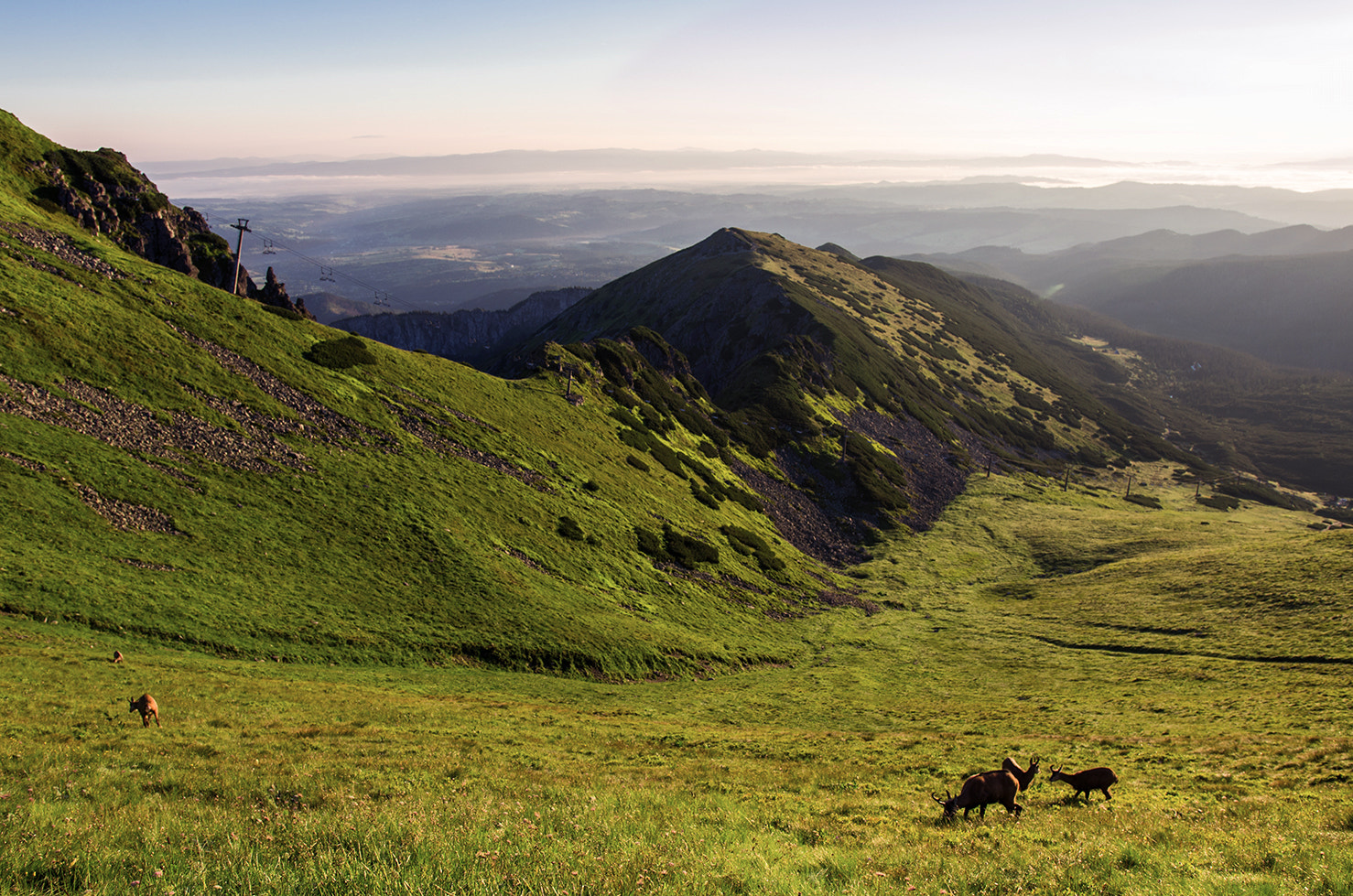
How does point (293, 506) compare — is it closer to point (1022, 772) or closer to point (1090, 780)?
point (1022, 772)

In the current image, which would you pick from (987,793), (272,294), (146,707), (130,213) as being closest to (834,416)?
(272,294)

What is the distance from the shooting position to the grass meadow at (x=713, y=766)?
9.76 metres

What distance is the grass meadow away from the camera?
976 cm

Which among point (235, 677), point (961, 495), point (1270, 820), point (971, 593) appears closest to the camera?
point (1270, 820)

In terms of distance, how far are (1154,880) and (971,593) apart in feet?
249

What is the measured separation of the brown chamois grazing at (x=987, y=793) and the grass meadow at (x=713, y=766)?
0.45 meters

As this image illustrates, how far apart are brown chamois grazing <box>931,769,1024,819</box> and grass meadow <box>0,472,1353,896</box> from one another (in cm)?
45

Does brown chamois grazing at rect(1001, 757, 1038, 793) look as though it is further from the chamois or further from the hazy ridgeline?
the chamois

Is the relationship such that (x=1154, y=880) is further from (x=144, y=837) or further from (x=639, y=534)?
(x=639, y=534)

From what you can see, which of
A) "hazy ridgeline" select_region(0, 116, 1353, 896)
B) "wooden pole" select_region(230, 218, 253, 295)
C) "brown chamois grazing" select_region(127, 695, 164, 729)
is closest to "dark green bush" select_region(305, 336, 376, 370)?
"hazy ridgeline" select_region(0, 116, 1353, 896)

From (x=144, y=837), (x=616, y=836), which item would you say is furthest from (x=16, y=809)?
(x=616, y=836)

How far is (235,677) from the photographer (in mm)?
28719

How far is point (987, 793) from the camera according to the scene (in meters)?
17.2

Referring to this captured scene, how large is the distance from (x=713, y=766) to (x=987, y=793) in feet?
35.2
